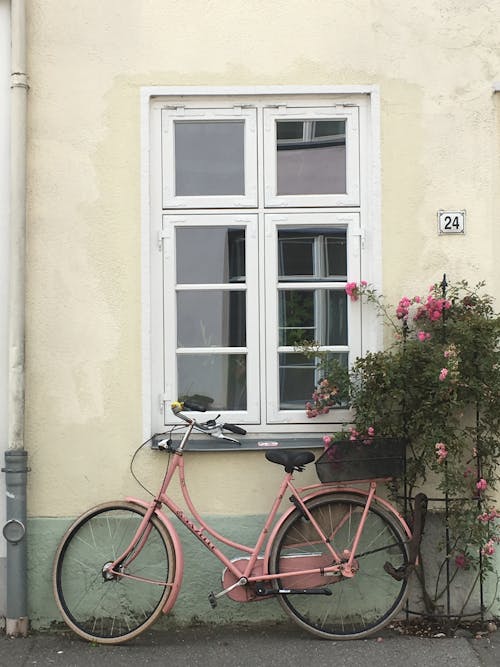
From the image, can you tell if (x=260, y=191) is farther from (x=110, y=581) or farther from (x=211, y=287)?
(x=110, y=581)

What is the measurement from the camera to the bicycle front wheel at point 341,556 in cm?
490

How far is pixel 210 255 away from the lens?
17.4 ft

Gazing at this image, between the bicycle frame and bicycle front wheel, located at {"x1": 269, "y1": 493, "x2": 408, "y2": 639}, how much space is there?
0.03 meters

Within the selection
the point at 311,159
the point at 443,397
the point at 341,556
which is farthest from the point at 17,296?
the point at 443,397

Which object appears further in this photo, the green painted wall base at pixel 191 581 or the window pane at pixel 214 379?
the window pane at pixel 214 379

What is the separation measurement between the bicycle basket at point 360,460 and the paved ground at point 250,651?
926 mm

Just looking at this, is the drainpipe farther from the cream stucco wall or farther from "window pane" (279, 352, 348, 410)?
"window pane" (279, 352, 348, 410)

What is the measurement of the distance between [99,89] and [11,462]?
2215 mm

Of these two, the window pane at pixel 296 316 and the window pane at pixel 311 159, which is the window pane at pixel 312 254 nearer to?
the window pane at pixel 296 316

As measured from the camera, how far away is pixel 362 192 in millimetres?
5266

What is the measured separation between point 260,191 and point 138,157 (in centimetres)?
74

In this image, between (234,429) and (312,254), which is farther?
(312,254)

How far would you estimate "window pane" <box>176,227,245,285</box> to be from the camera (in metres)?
5.31

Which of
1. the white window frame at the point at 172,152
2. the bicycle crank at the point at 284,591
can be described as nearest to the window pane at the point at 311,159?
the white window frame at the point at 172,152
